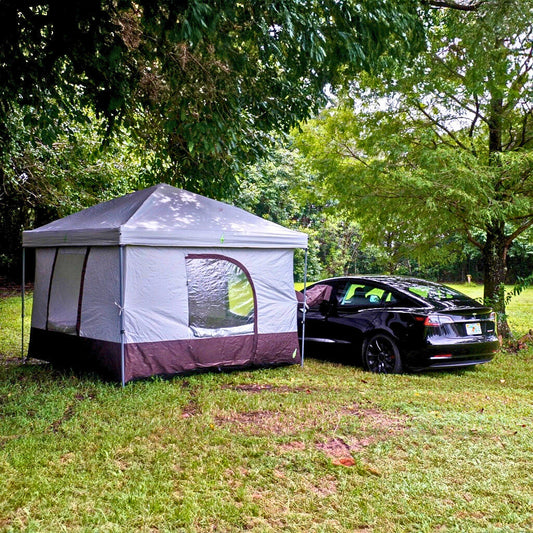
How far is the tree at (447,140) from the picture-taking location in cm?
811

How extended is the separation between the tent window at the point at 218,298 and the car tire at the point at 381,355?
1711 millimetres

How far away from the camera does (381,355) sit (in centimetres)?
762

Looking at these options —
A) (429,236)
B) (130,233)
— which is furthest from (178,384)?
(429,236)

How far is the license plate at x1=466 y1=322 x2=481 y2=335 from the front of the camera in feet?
23.8

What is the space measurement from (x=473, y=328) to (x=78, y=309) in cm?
523

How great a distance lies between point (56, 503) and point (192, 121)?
4842 mm

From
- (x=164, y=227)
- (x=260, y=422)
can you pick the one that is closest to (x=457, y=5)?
(x=164, y=227)

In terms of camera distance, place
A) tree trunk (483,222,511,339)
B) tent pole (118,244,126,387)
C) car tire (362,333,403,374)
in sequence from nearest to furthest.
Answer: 1. tent pole (118,244,126,387)
2. car tire (362,333,403,374)
3. tree trunk (483,222,511,339)

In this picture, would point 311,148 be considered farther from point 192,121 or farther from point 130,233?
point 130,233

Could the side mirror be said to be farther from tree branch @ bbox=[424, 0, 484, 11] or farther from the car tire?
tree branch @ bbox=[424, 0, 484, 11]

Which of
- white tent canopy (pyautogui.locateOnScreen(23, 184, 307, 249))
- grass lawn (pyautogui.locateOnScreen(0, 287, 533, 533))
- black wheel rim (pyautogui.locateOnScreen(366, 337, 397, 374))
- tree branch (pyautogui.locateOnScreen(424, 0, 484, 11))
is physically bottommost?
grass lawn (pyautogui.locateOnScreen(0, 287, 533, 533))

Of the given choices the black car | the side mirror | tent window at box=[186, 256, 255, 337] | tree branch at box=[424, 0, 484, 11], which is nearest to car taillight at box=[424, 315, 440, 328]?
the black car

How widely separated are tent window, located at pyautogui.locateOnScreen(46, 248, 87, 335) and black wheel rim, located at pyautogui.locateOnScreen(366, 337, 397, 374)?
404 cm

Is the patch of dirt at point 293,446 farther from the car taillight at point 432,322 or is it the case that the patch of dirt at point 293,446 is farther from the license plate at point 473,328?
the license plate at point 473,328
